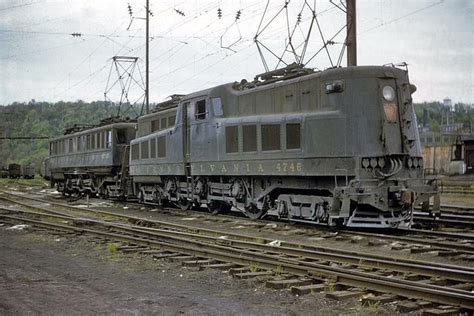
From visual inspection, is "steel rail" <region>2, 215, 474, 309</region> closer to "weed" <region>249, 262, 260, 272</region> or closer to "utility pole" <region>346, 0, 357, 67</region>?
"weed" <region>249, 262, 260, 272</region>

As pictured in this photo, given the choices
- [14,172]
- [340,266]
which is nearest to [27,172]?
[14,172]

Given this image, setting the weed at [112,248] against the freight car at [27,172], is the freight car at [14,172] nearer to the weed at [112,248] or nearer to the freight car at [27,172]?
the freight car at [27,172]

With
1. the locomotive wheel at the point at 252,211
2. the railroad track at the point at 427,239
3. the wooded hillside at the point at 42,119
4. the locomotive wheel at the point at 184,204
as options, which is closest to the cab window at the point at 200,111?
the locomotive wheel at the point at 252,211

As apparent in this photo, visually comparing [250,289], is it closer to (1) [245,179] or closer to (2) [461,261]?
(2) [461,261]

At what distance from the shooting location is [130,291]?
24.8 feet

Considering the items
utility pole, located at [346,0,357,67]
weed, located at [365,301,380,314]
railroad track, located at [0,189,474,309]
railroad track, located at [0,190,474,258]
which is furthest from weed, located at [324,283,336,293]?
utility pole, located at [346,0,357,67]

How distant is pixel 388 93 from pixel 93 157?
18.2m

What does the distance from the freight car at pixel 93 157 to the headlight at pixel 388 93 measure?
14.8m

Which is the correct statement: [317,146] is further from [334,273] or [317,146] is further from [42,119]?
[42,119]

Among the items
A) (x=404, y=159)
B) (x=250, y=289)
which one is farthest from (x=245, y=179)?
(x=250, y=289)

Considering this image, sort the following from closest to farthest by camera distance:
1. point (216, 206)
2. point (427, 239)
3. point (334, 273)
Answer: point (334, 273) < point (427, 239) < point (216, 206)

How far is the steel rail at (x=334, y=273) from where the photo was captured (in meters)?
6.34

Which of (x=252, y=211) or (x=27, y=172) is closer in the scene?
(x=252, y=211)

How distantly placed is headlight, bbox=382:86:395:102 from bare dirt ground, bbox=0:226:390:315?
261 inches
